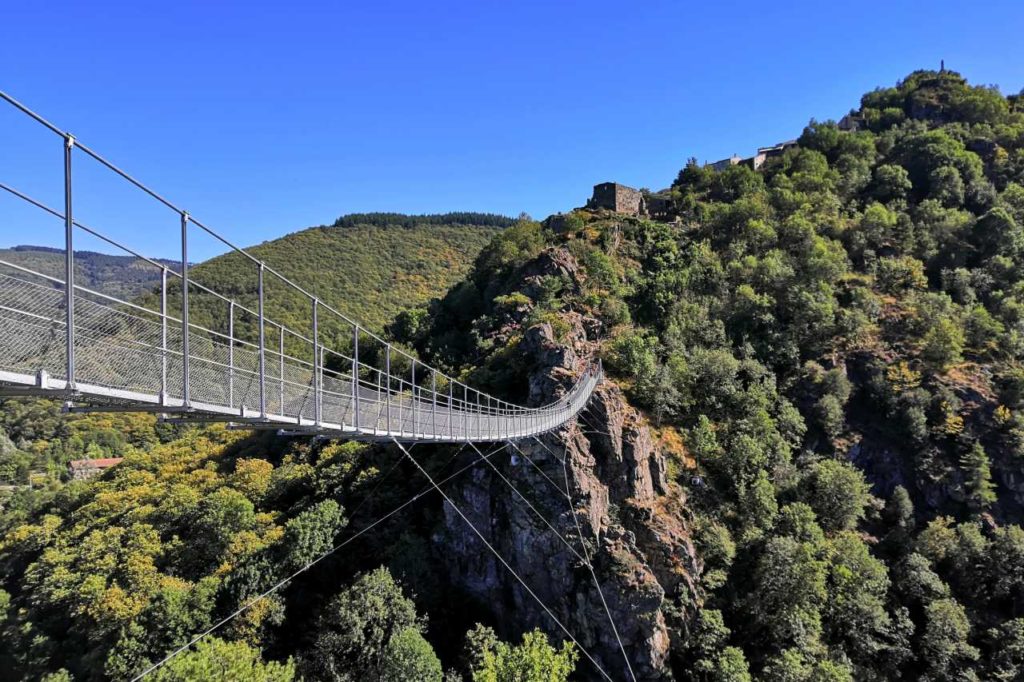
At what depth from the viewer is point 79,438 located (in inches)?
2176

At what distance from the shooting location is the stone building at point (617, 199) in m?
40.2

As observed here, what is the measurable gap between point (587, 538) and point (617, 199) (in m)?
28.1

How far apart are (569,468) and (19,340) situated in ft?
52.0

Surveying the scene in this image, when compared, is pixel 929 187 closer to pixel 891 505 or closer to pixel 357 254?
pixel 891 505

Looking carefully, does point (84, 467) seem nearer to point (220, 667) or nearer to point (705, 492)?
point (220, 667)

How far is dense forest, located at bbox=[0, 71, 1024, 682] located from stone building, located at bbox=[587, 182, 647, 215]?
3.58m

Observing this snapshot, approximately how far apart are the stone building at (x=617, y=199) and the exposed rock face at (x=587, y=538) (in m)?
22.7

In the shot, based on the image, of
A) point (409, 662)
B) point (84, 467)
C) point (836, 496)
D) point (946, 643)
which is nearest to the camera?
point (409, 662)

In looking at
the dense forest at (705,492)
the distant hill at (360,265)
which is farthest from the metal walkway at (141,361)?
the distant hill at (360,265)

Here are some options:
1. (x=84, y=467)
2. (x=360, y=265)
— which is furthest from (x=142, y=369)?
(x=360, y=265)

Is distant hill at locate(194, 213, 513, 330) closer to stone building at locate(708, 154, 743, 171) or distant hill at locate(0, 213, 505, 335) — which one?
distant hill at locate(0, 213, 505, 335)

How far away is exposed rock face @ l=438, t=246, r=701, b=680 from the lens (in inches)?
683

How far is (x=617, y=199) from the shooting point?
132 feet

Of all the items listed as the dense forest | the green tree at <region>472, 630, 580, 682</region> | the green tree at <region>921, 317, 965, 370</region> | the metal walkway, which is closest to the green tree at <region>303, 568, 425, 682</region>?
the dense forest
